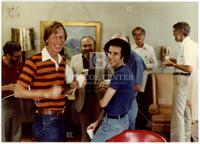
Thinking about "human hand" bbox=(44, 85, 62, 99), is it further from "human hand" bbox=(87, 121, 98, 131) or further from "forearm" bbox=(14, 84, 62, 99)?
"human hand" bbox=(87, 121, 98, 131)

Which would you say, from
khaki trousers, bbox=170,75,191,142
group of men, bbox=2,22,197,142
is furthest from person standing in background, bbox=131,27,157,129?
khaki trousers, bbox=170,75,191,142

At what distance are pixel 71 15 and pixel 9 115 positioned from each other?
47 centimetres

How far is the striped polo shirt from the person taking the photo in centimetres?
147

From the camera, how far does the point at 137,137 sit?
5.01 feet

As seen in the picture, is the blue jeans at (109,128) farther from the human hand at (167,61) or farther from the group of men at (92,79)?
the human hand at (167,61)

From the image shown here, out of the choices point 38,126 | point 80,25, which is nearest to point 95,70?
point 80,25

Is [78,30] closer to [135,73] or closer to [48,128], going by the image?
[135,73]

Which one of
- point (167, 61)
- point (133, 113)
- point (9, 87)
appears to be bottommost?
point (133, 113)

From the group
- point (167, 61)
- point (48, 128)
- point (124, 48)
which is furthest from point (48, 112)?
point (167, 61)

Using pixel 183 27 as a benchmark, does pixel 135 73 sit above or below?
below

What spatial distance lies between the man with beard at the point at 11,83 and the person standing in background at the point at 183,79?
59 centimetres

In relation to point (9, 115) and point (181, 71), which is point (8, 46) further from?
point (181, 71)

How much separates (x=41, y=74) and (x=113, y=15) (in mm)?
366

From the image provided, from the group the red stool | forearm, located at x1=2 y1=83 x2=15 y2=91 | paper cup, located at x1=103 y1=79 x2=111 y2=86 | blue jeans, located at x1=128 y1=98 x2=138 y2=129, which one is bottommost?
the red stool
